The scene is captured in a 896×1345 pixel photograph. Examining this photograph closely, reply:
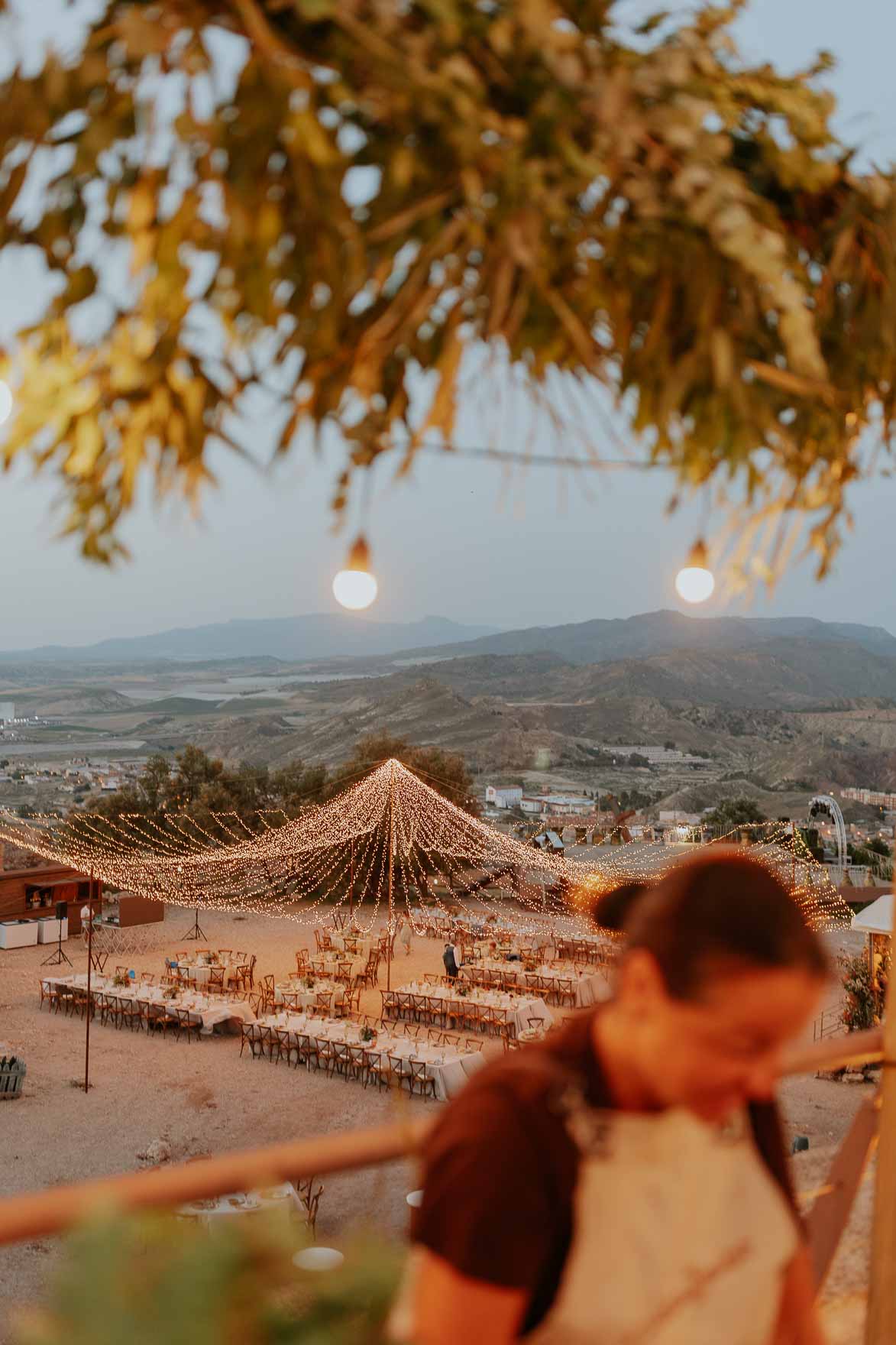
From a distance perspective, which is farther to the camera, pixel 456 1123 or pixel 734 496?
pixel 734 496

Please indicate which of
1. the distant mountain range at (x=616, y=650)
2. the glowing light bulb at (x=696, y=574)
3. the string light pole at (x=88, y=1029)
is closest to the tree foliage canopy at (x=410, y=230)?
the glowing light bulb at (x=696, y=574)

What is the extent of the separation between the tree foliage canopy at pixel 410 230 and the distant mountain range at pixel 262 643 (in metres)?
57.6

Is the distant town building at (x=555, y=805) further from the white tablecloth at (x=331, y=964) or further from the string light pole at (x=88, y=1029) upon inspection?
the string light pole at (x=88, y=1029)

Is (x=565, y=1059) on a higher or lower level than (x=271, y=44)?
lower

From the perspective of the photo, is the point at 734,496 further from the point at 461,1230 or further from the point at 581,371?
the point at 461,1230

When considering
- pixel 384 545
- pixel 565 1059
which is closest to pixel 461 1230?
pixel 565 1059

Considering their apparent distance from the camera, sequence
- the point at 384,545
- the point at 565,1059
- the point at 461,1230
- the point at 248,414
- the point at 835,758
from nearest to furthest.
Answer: the point at 461,1230, the point at 565,1059, the point at 248,414, the point at 384,545, the point at 835,758

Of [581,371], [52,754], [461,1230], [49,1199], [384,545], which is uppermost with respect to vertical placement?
[581,371]

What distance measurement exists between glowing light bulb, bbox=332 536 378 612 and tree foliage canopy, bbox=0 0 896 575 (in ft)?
2.10

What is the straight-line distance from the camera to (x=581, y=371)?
1.60 m

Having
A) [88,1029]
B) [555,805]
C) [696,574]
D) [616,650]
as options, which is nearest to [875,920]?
[88,1029]

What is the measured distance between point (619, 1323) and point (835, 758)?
40.7 meters

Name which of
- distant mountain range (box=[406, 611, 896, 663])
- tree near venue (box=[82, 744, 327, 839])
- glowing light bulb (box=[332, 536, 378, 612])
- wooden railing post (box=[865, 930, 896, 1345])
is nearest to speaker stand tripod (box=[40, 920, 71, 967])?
tree near venue (box=[82, 744, 327, 839])

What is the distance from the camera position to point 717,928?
97 cm
